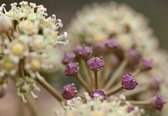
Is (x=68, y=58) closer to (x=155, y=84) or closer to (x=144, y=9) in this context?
(x=155, y=84)

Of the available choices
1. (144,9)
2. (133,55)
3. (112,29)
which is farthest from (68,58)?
(144,9)

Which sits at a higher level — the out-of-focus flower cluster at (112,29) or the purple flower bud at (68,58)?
the out-of-focus flower cluster at (112,29)

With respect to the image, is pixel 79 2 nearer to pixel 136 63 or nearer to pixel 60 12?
pixel 60 12

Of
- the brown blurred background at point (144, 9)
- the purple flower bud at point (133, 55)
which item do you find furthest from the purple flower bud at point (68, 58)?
the brown blurred background at point (144, 9)

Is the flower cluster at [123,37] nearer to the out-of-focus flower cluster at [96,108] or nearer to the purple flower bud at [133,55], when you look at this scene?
the purple flower bud at [133,55]

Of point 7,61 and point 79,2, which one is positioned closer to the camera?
point 7,61

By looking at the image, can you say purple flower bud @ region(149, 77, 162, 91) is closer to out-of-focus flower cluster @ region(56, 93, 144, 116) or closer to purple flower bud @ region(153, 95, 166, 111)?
purple flower bud @ region(153, 95, 166, 111)

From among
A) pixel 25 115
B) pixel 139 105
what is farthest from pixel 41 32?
pixel 25 115
